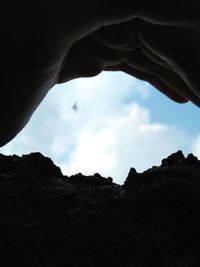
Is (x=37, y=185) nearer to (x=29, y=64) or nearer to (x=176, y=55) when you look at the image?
(x=29, y=64)

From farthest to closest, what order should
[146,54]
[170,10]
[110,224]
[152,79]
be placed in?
1. [152,79]
2. [146,54]
3. [170,10]
4. [110,224]

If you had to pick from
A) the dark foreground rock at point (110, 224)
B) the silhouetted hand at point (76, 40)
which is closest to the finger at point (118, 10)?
the silhouetted hand at point (76, 40)

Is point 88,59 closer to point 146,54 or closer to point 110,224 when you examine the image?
point 146,54

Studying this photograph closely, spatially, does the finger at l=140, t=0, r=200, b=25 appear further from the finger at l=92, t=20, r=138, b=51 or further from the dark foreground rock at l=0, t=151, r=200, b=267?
the dark foreground rock at l=0, t=151, r=200, b=267

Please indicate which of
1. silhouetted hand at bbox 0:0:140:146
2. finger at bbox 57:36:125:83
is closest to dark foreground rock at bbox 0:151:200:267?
silhouetted hand at bbox 0:0:140:146

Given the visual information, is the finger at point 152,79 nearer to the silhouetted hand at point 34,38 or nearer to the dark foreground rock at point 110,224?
the silhouetted hand at point 34,38

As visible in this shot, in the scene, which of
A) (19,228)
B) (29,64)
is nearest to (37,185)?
(19,228)

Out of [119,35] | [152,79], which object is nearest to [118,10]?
[119,35]
